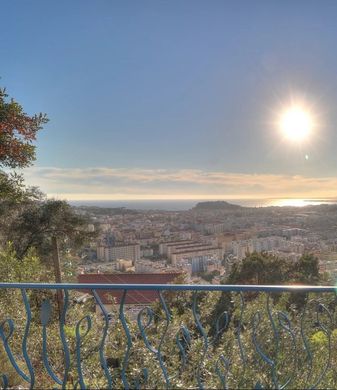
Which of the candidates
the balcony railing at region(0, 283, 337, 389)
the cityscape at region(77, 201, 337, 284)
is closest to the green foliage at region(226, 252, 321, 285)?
the cityscape at region(77, 201, 337, 284)

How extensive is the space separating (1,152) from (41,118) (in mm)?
750

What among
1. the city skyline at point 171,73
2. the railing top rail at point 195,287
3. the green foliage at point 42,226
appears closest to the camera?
the railing top rail at point 195,287

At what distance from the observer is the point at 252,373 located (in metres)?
2.31

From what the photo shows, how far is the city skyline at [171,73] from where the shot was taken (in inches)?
313

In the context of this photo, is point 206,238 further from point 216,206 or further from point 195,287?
point 195,287

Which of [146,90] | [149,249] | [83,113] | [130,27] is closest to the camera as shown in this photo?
[130,27]

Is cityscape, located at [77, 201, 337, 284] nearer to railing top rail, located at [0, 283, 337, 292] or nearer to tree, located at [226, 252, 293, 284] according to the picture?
tree, located at [226, 252, 293, 284]

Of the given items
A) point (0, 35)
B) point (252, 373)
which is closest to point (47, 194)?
point (0, 35)

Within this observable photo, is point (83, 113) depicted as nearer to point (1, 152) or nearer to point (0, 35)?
point (0, 35)

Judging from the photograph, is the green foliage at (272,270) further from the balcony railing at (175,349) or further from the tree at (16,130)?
the balcony railing at (175,349)

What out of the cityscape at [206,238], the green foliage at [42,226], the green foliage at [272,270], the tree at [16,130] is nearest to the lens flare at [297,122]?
the cityscape at [206,238]

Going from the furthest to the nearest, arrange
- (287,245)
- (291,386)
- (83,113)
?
(287,245), (83,113), (291,386)

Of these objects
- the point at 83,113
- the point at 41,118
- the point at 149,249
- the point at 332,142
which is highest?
the point at 83,113

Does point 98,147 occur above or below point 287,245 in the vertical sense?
above
